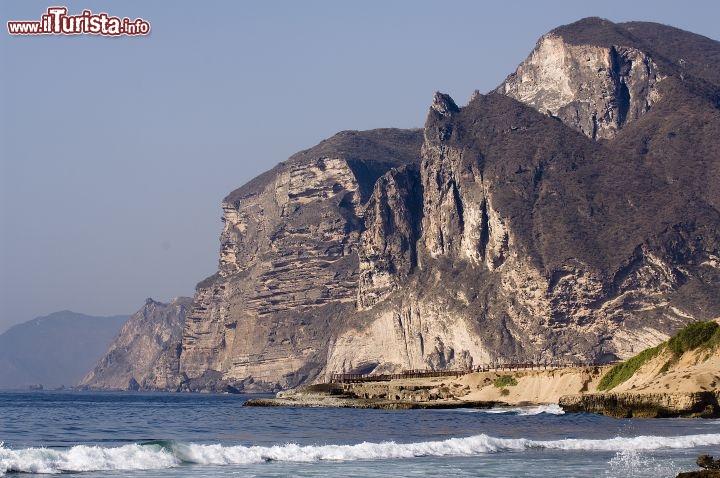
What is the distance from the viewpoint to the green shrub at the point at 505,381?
4651 inches

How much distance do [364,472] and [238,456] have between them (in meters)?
6.87

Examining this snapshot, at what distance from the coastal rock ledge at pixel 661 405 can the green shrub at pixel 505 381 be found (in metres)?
34.5

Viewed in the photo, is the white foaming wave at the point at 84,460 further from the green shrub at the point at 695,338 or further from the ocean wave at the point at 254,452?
the green shrub at the point at 695,338

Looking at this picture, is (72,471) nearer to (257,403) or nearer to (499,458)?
(499,458)

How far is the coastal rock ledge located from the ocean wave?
58.1 ft

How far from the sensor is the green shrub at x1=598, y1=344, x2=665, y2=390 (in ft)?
309

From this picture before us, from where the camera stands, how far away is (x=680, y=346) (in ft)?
291

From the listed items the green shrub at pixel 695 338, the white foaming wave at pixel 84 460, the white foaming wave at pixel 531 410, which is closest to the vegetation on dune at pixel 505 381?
the white foaming wave at pixel 531 410

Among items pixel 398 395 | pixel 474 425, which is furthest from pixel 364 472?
pixel 398 395

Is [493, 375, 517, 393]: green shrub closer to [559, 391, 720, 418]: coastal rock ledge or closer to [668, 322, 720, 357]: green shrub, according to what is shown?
[668, 322, 720, 357]: green shrub

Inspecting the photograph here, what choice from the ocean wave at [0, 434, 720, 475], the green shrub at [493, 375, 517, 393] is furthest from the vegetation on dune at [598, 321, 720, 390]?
the ocean wave at [0, 434, 720, 475]

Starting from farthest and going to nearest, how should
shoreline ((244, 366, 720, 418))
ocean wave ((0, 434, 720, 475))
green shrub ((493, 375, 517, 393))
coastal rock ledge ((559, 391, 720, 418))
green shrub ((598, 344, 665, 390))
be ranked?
green shrub ((493, 375, 517, 393)), green shrub ((598, 344, 665, 390)), shoreline ((244, 366, 720, 418)), coastal rock ledge ((559, 391, 720, 418)), ocean wave ((0, 434, 720, 475))

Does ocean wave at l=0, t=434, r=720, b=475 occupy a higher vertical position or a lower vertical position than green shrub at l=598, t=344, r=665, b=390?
lower

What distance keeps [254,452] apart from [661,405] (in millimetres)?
33198
